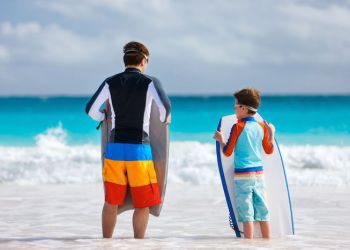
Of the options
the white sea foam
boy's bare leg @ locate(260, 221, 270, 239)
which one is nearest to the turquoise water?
the white sea foam

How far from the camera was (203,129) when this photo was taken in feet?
101

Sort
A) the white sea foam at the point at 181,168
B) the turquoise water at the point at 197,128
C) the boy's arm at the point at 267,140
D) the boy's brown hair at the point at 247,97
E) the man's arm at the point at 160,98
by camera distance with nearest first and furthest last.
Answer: the man's arm at the point at 160,98, the boy's brown hair at the point at 247,97, the boy's arm at the point at 267,140, the white sea foam at the point at 181,168, the turquoise water at the point at 197,128

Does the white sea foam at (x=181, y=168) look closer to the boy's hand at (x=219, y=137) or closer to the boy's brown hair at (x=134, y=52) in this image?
the boy's hand at (x=219, y=137)

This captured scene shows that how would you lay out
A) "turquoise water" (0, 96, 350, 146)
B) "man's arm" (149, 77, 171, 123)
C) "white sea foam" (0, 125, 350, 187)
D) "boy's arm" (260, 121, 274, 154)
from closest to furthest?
"man's arm" (149, 77, 171, 123)
"boy's arm" (260, 121, 274, 154)
"white sea foam" (0, 125, 350, 187)
"turquoise water" (0, 96, 350, 146)

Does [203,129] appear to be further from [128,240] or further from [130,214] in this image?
[128,240]

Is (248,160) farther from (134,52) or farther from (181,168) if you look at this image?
(181,168)

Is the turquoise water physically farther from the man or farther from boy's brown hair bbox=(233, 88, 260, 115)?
the man

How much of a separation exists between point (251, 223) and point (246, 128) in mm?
680

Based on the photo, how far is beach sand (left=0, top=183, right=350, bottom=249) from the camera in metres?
4.86

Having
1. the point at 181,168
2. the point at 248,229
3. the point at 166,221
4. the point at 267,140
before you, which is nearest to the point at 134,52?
the point at 267,140

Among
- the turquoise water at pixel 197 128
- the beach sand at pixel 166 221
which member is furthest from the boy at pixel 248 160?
the turquoise water at pixel 197 128

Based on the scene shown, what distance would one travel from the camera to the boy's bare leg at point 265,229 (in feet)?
16.2

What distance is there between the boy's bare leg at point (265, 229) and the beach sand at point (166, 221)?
7cm

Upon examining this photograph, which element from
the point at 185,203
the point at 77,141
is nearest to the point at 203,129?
the point at 77,141
